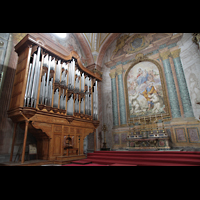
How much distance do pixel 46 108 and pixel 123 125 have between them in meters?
5.20

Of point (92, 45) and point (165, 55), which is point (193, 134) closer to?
point (165, 55)

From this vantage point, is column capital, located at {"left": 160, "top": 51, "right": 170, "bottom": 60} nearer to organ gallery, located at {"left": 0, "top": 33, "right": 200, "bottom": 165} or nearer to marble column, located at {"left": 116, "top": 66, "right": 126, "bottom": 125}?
organ gallery, located at {"left": 0, "top": 33, "right": 200, "bottom": 165}

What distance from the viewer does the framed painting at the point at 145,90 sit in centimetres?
838

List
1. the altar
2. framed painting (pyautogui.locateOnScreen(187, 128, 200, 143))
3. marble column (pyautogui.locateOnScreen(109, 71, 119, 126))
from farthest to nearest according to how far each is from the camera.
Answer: marble column (pyautogui.locateOnScreen(109, 71, 119, 126))
the altar
framed painting (pyautogui.locateOnScreen(187, 128, 200, 143))

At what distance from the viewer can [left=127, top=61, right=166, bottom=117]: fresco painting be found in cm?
846

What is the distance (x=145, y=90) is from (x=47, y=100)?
5837 millimetres

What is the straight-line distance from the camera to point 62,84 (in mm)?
6625

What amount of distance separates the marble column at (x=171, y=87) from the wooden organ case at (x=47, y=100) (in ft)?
14.6

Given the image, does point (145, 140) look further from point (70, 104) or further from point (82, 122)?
point (70, 104)

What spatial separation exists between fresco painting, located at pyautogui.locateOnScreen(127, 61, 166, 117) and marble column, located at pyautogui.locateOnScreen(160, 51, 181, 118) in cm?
45

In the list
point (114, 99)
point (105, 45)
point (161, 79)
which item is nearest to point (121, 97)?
point (114, 99)

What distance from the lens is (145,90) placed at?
355 inches

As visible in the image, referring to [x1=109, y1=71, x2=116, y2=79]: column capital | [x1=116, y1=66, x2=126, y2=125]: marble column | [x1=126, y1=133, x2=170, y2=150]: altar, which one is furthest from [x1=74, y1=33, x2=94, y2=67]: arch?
[x1=126, y1=133, x2=170, y2=150]: altar

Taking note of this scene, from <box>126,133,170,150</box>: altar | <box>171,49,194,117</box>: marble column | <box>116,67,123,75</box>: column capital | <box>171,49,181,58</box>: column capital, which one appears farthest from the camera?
<box>116,67,123,75</box>: column capital
